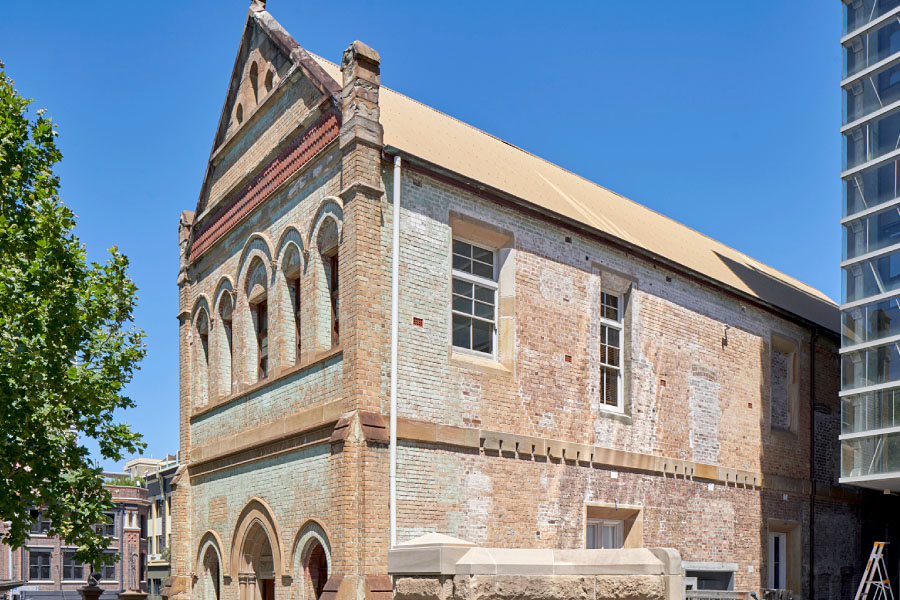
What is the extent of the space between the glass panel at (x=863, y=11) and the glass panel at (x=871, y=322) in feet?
20.8

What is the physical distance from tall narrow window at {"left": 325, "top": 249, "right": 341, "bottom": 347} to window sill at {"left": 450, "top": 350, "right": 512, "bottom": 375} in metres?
1.98

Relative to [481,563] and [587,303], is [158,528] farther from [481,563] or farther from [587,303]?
[481,563]

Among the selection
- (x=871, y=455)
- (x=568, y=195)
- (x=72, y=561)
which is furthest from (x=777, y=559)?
(x=72, y=561)

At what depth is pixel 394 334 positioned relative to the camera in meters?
14.9

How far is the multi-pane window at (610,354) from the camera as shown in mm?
19078

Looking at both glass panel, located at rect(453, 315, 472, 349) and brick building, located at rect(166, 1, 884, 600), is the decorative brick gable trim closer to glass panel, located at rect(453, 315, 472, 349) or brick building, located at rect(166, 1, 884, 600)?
brick building, located at rect(166, 1, 884, 600)

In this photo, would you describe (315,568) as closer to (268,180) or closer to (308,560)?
(308,560)

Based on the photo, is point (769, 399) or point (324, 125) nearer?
point (324, 125)

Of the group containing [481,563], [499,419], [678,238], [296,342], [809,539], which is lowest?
[809,539]

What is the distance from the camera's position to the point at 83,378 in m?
19.9

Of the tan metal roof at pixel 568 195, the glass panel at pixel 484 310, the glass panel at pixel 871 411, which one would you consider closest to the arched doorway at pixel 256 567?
the glass panel at pixel 484 310

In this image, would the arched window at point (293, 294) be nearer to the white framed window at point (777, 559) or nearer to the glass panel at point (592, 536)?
the glass panel at point (592, 536)

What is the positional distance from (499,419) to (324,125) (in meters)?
5.85

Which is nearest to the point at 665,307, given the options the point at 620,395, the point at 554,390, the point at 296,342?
the point at 620,395
